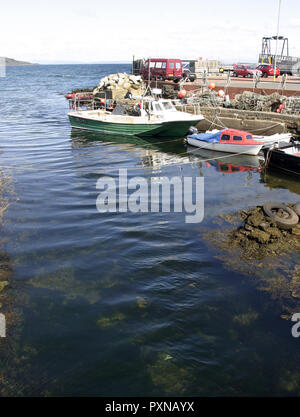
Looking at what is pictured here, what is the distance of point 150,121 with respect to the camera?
78.1 feet

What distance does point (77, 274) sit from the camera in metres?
9.17

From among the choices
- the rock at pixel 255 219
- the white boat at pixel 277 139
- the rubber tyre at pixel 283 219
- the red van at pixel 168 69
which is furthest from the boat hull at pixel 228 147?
the red van at pixel 168 69

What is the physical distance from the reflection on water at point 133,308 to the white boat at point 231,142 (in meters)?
5.61

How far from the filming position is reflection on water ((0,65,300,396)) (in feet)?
20.3

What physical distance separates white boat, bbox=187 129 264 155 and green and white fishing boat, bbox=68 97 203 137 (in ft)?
6.41

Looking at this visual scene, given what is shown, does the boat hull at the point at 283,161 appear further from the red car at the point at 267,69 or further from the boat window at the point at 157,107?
the red car at the point at 267,69

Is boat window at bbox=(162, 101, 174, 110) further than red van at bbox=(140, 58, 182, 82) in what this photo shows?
No

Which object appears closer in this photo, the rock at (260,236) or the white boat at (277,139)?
the rock at (260,236)

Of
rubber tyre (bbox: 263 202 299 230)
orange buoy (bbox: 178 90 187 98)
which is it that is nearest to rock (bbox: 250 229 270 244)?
rubber tyre (bbox: 263 202 299 230)

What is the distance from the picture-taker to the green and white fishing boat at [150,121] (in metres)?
23.6

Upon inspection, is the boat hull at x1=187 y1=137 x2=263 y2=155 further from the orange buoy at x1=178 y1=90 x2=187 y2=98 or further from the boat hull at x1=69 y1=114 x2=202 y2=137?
the orange buoy at x1=178 y1=90 x2=187 y2=98

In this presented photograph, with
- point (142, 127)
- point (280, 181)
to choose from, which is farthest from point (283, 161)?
point (142, 127)

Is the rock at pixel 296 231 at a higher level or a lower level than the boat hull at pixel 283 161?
lower

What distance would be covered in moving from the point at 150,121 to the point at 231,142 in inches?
242
